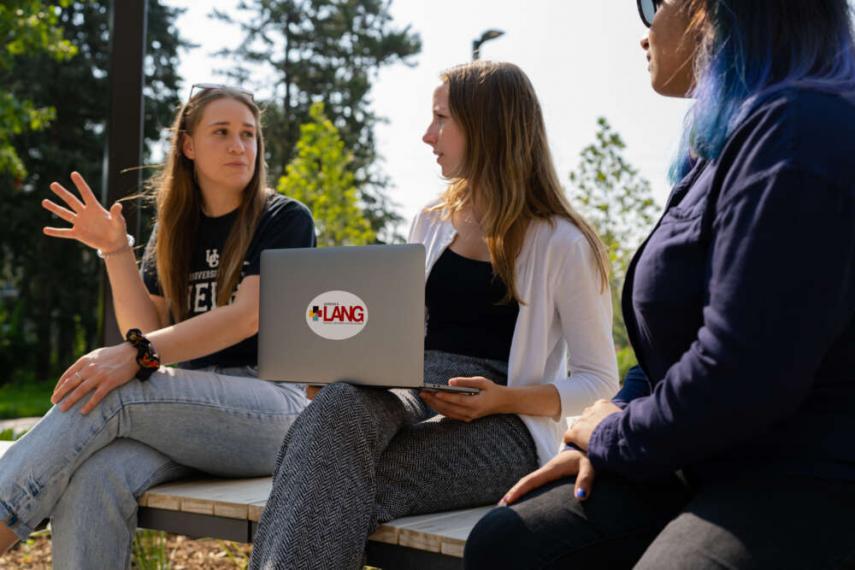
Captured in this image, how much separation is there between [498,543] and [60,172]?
20.1 meters

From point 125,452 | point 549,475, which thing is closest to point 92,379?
point 125,452

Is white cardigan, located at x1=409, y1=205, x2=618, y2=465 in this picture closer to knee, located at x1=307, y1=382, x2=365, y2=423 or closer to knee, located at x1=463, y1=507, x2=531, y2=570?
knee, located at x1=307, y1=382, x2=365, y2=423

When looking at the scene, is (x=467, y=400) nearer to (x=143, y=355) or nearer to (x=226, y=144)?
(x=143, y=355)

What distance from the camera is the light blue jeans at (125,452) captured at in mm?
2346

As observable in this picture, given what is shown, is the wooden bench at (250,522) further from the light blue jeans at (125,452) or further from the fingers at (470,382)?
the fingers at (470,382)

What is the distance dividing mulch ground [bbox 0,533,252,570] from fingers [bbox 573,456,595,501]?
2.48m

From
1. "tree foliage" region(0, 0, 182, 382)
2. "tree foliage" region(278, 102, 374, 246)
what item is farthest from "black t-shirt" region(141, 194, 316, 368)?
"tree foliage" region(0, 0, 182, 382)

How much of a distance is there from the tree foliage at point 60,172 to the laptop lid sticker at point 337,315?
18323 millimetres

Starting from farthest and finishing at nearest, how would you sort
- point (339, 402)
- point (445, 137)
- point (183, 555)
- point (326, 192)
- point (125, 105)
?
point (326, 192)
point (183, 555)
point (125, 105)
point (445, 137)
point (339, 402)

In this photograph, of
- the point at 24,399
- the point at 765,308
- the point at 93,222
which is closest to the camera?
the point at 765,308

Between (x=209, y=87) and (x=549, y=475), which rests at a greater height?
(x=209, y=87)

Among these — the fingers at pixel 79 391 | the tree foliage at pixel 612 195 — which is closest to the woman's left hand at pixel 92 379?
the fingers at pixel 79 391

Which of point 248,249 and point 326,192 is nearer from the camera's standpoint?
point 248,249

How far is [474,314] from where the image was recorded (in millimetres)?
2449
